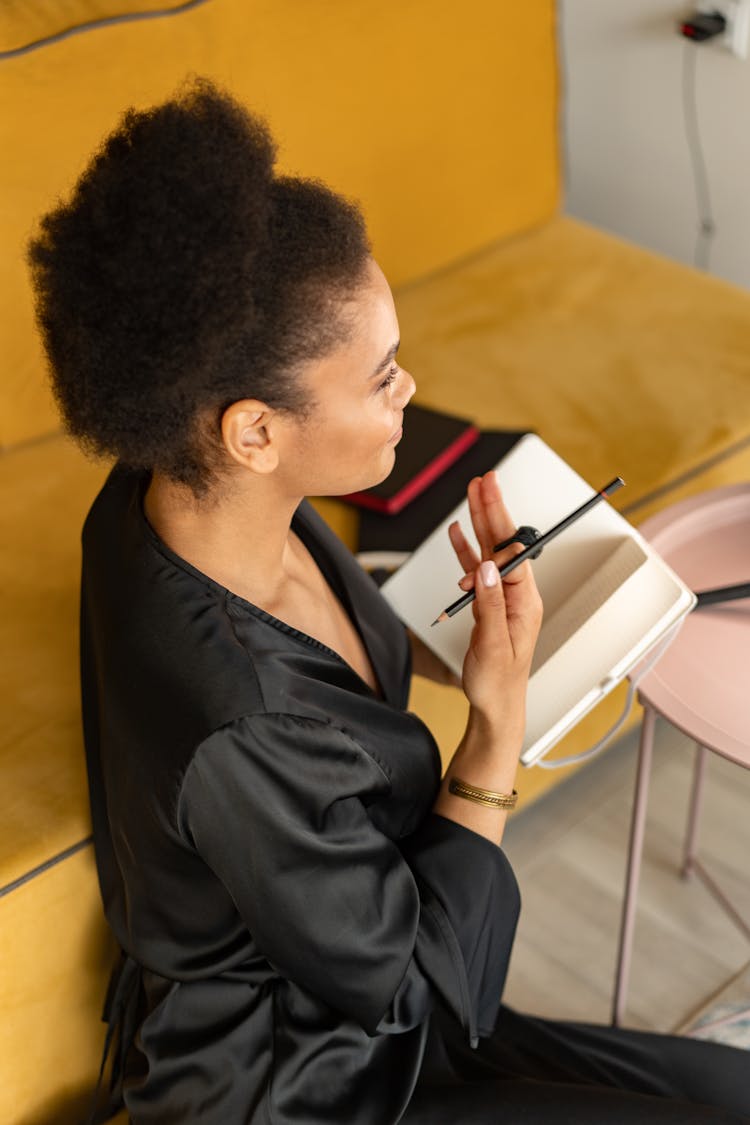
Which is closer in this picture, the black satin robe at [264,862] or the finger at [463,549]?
the black satin robe at [264,862]

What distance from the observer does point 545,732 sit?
3.31ft

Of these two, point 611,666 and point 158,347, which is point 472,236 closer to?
point 611,666

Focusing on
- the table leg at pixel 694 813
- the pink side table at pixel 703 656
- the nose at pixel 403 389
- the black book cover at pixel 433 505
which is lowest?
the table leg at pixel 694 813

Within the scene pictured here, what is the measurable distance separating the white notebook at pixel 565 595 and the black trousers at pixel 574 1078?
0.25m

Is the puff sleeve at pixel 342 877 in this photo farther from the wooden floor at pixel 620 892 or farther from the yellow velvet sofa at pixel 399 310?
the wooden floor at pixel 620 892

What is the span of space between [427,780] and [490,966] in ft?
0.49

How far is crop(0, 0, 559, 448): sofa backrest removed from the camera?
146 centimetres

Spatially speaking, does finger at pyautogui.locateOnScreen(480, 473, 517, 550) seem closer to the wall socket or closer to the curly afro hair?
the curly afro hair

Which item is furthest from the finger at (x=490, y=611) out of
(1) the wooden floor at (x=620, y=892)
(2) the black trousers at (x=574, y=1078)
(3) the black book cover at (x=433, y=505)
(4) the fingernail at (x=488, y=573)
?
(1) the wooden floor at (x=620, y=892)

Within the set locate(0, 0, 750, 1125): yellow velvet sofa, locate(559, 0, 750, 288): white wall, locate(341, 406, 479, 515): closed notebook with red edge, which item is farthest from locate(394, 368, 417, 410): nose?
locate(559, 0, 750, 288): white wall

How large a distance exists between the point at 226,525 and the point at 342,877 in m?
0.26

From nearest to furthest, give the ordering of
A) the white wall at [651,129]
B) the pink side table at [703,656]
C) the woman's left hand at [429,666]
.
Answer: the pink side table at [703,656] → the woman's left hand at [429,666] → the white wall at [651,129]

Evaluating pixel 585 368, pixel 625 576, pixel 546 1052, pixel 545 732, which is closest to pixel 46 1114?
pixel 546 1052

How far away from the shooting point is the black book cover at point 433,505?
146 cm
